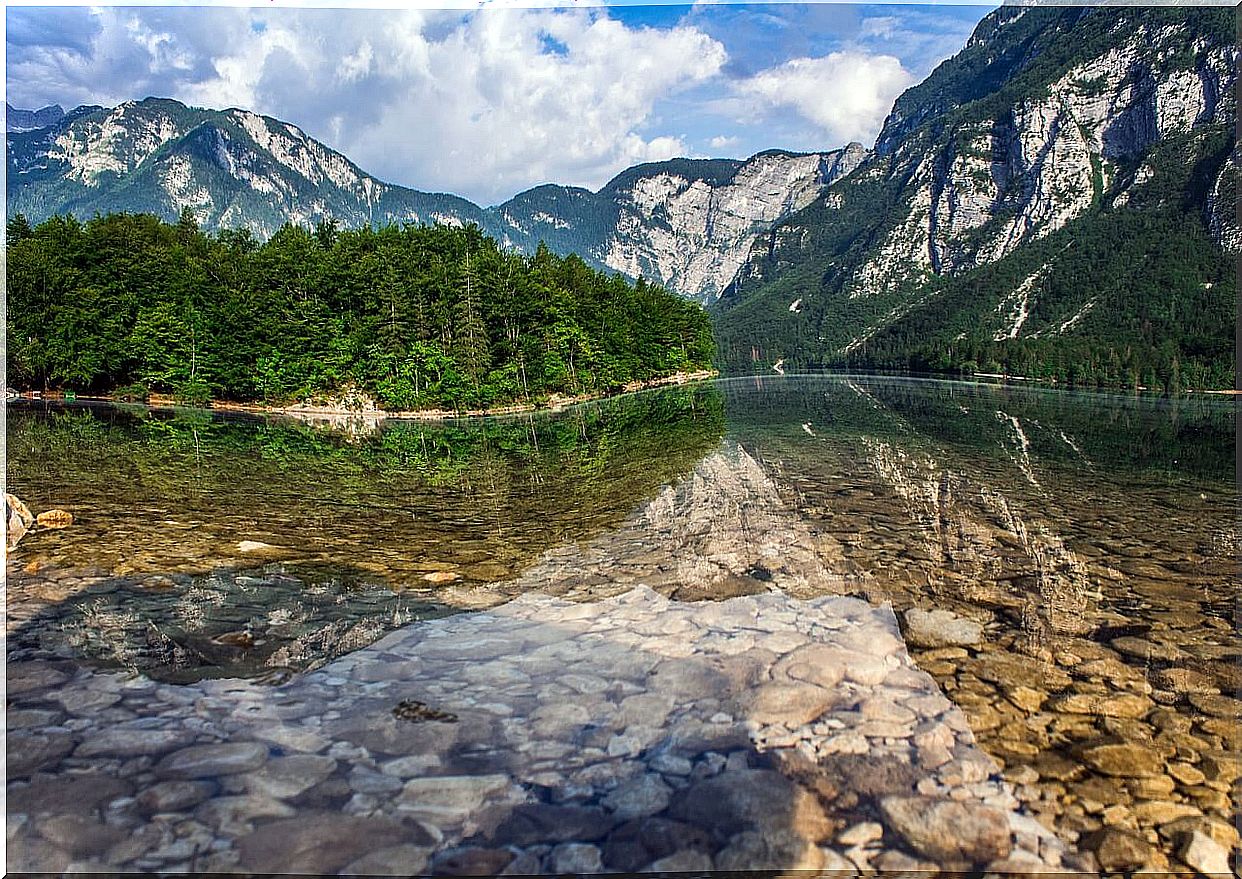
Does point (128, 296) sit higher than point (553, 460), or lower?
higher

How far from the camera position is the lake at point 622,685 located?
12.8 ft

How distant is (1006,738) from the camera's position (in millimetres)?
4996

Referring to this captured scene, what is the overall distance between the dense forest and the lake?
32.7 meters

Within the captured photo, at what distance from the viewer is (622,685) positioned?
5.79 meters

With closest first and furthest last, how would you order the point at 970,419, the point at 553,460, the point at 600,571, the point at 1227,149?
the point at 600,571 < the point at 553,460 < the point at 970,419 < the point at 1227,149

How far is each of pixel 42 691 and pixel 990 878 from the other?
682cm

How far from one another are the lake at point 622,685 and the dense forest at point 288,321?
3275cm

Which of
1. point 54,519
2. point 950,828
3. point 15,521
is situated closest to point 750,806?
point 950,828

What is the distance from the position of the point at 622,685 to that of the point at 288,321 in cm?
4791

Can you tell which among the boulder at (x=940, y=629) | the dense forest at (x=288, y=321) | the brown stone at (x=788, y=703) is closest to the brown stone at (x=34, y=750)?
the brown stone at (x=788, y=703)

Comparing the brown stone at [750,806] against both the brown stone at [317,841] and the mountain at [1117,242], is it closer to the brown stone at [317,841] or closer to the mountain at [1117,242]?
the brown stone at [317,841]

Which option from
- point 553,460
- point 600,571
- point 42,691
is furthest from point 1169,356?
point 42,691

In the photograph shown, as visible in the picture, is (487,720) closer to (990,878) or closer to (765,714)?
(765,714)

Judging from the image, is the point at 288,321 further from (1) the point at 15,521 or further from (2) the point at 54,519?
(1) the point at 15,521
